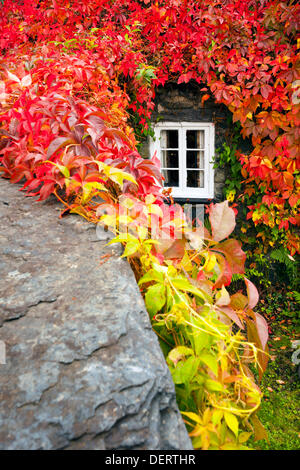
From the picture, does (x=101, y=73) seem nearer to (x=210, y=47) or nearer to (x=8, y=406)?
(x=210, y=47)

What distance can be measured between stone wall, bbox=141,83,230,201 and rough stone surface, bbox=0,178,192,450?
4174 millimetres

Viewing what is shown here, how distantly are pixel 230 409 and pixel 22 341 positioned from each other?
18.5 inches

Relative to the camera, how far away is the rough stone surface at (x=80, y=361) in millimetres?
581

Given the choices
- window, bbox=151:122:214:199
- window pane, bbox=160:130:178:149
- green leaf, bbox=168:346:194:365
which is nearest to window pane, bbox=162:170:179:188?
window, bbox=151:122:214:199

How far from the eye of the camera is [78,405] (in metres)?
0.60

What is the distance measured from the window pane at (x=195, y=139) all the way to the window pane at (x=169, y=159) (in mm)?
274

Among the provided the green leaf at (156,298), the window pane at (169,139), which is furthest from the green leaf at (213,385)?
the window pane at (169,139)

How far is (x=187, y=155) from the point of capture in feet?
17.4

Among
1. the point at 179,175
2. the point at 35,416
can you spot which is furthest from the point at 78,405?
the point at 179,175

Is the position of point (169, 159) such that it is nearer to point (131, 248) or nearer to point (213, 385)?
point (131, 248)

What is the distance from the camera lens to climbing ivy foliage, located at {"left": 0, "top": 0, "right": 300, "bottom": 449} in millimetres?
785

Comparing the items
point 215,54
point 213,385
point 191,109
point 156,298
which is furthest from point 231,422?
point 191,109

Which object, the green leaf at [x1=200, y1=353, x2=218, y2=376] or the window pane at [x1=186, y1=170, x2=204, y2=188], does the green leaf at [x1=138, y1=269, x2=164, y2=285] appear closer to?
the green leaf at [x1=200, y1=353, x2=218, y2=376]

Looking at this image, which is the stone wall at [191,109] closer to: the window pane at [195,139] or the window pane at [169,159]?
Result: the window pane at [195,139]
